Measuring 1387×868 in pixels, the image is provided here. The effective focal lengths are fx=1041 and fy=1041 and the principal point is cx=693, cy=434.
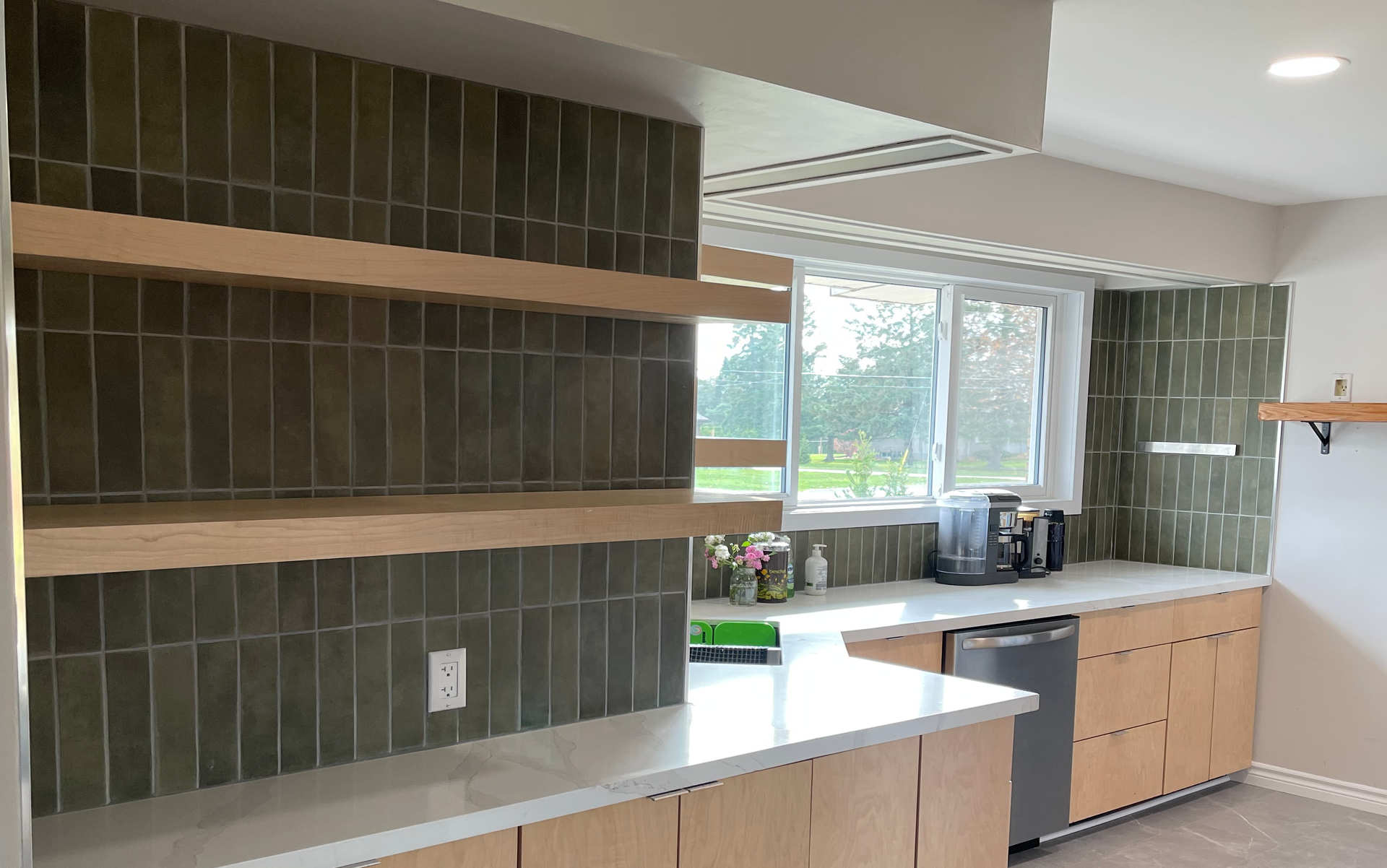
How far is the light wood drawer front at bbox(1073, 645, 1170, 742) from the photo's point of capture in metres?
3.73

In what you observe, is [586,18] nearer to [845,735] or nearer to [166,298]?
[166,298]

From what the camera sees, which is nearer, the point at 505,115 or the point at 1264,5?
the point at 505,115

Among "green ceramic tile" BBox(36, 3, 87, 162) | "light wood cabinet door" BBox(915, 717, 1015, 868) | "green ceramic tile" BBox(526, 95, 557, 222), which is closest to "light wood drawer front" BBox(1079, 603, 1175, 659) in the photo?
"light wood cabinet door" BBox(915, 717, 1015, 868)

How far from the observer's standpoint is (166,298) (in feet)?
5.19

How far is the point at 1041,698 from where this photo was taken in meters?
3.54

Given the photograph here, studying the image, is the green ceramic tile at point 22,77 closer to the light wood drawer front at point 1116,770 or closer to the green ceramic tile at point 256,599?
the green ceramic tile at point 256,599

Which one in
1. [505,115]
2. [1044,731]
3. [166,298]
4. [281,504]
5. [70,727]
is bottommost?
[1044,731]

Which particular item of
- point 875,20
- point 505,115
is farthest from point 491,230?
point 875,20

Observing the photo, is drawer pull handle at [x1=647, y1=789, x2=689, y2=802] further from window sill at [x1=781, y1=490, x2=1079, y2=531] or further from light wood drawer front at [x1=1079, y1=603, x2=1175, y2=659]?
light wood drawer front at [x1=1079, y1=603, x2=1175, y2=659]

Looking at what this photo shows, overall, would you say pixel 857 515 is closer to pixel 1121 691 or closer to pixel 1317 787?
pixel 1121 691

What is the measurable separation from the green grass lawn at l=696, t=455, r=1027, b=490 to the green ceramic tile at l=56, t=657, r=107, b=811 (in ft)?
6.22

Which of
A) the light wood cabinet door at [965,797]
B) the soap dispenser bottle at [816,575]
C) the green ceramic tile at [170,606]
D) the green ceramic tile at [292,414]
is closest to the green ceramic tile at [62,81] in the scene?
the green ceramic tile at [292,414]

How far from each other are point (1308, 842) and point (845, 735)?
110 inches

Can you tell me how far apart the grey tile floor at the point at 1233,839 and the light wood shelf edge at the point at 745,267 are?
94.7 inches
